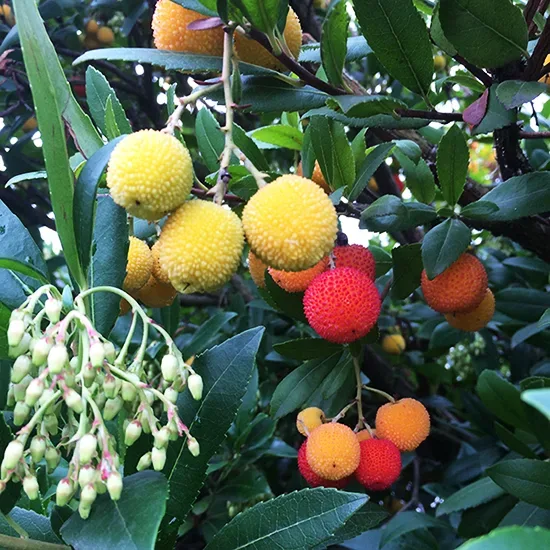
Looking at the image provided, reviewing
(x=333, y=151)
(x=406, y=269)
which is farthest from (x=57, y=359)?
(x=406, y=269)

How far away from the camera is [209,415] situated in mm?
827

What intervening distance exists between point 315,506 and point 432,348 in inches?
47.9

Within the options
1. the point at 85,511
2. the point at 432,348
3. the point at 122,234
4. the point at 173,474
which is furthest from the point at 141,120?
the point at 85,511

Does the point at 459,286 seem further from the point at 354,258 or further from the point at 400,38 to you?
the point at 400,38

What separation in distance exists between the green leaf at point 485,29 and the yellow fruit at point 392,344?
1.31m

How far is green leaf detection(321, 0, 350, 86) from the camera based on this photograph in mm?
813

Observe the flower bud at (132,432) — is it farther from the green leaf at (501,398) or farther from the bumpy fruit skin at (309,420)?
the green leaf at (501,398)

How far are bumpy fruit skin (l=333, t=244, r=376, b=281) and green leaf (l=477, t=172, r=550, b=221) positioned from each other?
196 mm

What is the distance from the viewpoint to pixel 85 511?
22.0 inches

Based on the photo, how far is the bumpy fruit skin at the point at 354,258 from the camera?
3.12 ft

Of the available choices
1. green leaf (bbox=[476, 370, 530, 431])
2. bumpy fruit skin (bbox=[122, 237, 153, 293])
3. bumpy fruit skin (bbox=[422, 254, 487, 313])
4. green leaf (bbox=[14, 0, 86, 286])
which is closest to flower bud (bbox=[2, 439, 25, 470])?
green leaf (bbox=[14, 0, 86, 286])

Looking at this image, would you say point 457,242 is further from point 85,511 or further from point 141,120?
point 141,120

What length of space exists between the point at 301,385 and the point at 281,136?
466 millimetres

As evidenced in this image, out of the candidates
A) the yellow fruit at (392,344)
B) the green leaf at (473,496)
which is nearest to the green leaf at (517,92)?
the green leaf at (473,496)
